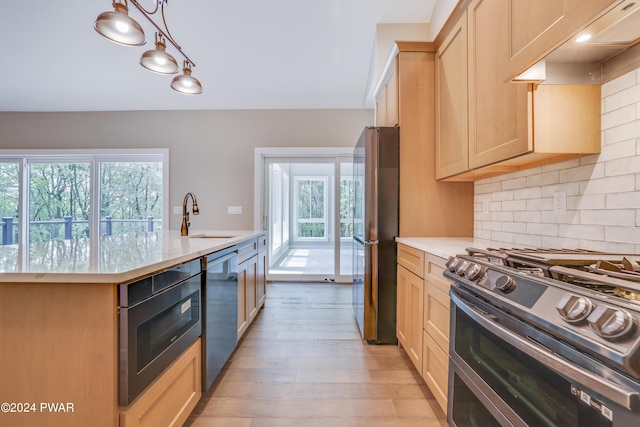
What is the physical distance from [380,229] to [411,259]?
0.40 m

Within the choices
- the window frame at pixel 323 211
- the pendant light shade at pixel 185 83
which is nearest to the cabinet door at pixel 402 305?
the pendant light shade at pixel 185 83

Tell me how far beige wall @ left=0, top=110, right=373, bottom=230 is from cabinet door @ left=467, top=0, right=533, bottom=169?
102 inches

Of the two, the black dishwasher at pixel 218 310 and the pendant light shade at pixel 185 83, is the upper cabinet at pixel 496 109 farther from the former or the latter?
the pendant light shade at pixel 185 83

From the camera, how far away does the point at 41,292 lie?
3.03 feet

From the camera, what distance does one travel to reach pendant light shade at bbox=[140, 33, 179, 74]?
1.83 metres

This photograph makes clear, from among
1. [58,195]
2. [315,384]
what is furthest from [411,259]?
[58,195]

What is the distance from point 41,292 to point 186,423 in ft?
3.31

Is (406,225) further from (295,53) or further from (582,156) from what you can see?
(295,53)

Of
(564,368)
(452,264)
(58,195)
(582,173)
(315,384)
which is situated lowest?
(315,384)

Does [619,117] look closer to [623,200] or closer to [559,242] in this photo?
[623,200]

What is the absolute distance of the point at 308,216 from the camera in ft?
19.4

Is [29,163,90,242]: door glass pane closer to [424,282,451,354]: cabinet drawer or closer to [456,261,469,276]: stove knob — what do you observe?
[424,282,451,354]: cabinet drawer

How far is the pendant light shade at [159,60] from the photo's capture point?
1833 millimetres

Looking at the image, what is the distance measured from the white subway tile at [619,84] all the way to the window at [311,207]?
14.1 feet
